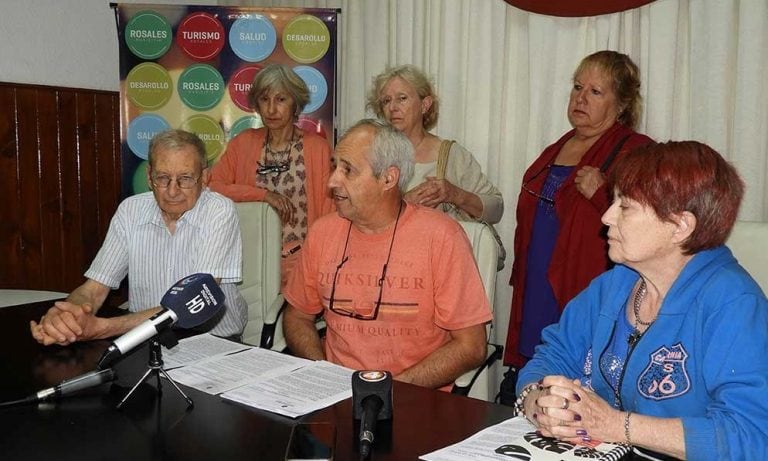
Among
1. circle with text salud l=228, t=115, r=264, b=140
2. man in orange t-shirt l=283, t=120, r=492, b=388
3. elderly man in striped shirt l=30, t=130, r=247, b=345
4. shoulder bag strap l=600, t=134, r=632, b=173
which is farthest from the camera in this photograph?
circle with text salud l=228, t=115, r=264, b=140

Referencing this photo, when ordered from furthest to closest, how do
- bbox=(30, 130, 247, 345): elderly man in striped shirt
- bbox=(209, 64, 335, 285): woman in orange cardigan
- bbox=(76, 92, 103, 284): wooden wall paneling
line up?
bbox=(76, 92, 103, 284): wooden wall paneling → bbox=(209, 64, 335, 285): woman in orange cardigan → bbox=(30, 130, 247, 345): elderly man in striped shirt

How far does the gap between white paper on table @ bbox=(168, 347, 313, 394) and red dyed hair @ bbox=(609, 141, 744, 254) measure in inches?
37.3

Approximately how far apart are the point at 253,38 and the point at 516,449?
3.43 m

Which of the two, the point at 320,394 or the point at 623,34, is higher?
the point at 623,34

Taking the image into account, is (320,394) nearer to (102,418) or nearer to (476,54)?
(102,418)

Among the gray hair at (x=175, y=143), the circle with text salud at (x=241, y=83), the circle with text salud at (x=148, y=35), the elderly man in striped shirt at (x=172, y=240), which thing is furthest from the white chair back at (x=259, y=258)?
the circle with text salud at (x=148, y=35)

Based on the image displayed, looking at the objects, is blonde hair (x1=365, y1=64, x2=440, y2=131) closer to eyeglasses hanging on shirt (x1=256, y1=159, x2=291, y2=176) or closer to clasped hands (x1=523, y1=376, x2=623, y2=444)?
eyeglasses hanging on shirt (x1=256, y1=159, x2=291, y2=176)

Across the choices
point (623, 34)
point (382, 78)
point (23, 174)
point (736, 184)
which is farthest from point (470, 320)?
point (23, 174)

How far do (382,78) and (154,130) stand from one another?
161 cm

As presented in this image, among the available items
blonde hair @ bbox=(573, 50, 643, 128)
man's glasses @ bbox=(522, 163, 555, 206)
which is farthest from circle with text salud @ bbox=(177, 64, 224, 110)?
blonde hair @ bbox=(573, 50, 643, 128)

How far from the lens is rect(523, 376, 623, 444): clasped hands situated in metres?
1.40

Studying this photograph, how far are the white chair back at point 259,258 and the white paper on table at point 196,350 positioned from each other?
693mm

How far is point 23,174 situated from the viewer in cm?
416

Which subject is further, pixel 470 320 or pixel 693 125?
pixel 693 125
